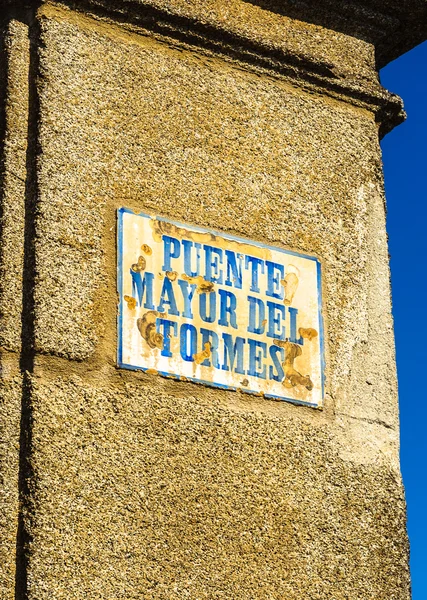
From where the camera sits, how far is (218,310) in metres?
2.85

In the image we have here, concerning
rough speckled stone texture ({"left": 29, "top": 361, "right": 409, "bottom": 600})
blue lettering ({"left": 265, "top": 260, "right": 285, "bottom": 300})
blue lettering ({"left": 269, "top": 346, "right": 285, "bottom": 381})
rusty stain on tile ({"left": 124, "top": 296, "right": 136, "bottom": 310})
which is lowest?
rough speckled stone texture ({"left": 29, "top": 361, "right": 409, "bottom": 600})

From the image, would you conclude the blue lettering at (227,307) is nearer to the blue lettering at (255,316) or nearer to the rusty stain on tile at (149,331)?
the blue lettering at (255,316)

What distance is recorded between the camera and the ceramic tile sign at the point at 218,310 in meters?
2.74

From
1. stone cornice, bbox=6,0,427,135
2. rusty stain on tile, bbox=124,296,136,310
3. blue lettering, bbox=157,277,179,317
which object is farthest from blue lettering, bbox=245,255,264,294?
stone cornice, bbox=6,0,427,135

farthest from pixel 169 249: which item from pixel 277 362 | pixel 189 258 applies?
pixel 277 362

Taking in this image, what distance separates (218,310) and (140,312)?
22 cm

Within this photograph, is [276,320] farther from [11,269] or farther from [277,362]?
[11,269]

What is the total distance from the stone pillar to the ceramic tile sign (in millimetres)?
32

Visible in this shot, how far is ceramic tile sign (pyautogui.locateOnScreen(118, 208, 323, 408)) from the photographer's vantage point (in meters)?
2.74

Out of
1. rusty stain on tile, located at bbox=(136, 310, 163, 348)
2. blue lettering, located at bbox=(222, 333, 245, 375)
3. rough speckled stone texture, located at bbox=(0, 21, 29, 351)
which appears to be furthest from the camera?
blue lettering, located at bbox=(222, 333, 245, 375)

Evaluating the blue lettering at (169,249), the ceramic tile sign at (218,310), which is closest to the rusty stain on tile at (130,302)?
the ceramic tile sign at (218,310)

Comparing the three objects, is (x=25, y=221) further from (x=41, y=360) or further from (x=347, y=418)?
(x=347, y=418)

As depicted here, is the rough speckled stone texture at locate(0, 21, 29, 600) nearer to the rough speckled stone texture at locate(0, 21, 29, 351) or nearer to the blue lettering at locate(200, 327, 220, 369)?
the rough speckled stone texture at locate(0, 21, 29, 351)

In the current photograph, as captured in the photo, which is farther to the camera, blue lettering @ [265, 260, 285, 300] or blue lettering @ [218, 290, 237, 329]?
blue lettering @ [265, 260, 285, 300]
